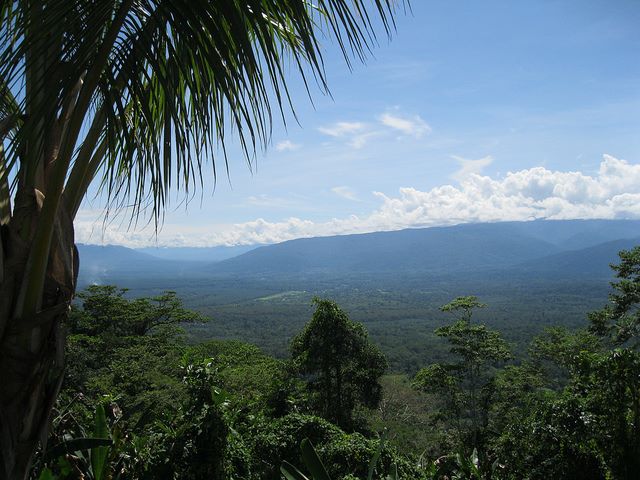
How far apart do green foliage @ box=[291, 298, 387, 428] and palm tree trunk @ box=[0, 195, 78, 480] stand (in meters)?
10.2

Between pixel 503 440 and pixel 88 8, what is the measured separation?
5003mm

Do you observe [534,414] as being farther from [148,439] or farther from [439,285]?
[439,285]

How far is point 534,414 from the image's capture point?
4102 mm

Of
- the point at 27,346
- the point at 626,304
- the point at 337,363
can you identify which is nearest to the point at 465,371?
the point at 337,363

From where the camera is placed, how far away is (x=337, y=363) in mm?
11461

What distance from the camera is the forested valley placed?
10.6ft

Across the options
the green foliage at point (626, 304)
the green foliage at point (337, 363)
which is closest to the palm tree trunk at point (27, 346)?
the green foliage at point (337, 363)

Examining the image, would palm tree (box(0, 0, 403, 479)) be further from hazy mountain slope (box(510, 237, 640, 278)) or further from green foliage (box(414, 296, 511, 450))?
hazy mountain slope (box(510, 237, 640, 278))

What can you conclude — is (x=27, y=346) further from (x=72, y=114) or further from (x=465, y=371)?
(x=465, y=371)

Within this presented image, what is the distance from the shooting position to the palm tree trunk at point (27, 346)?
112 centimetres

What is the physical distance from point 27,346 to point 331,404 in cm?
1145

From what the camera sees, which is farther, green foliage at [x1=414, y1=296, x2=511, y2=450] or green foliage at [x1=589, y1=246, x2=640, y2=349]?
green foliage at [x1=414, y1=296, x2=511, y2=450]

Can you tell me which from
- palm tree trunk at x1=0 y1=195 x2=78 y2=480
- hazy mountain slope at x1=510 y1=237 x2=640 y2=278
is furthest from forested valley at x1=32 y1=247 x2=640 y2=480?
hazy mountain slope at x1=510 y1=237 x2=640 y2=278

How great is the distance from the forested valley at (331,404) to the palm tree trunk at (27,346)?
22.1 inches
